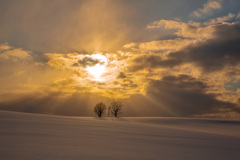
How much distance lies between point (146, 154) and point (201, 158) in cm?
109

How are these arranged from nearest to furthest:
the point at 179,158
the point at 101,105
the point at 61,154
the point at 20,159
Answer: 1. the point at 20,159
2. the point at 61,154
3. the point at 179,158
4. the point at 101,105

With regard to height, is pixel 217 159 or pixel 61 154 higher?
pixel 61 154

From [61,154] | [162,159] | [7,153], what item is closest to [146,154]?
[162,159]

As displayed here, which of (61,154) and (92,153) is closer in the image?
(61,154)

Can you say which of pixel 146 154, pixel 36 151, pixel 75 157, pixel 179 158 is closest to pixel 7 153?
pixel 36 151

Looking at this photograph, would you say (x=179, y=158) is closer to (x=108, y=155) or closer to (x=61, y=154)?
(x=108, y=155)

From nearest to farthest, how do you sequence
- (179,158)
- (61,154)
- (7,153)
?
1. (7,153)
2. (61,154)
3. (179,158)

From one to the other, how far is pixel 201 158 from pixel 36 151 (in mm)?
2953

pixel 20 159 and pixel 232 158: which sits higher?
pixel 20 159

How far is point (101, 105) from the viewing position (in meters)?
40.0

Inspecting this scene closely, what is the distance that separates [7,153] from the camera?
241 centimetres

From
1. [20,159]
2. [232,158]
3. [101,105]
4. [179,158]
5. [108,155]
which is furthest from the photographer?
[101,105]

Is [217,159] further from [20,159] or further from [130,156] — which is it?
[20,159]

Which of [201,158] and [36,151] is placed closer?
[36,151]
